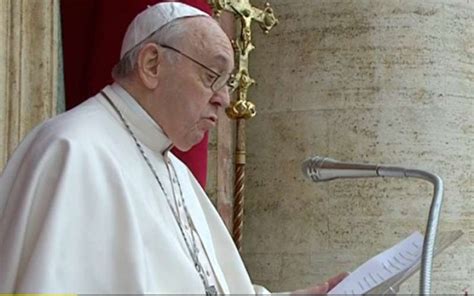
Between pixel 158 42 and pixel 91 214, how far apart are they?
22.3 inches

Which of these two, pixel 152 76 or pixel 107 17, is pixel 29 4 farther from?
pixel 152 76

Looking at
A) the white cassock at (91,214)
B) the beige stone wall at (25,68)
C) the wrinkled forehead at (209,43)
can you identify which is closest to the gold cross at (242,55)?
the beige stone wall at (25,68)

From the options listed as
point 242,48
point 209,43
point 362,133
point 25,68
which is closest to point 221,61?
point 209,43

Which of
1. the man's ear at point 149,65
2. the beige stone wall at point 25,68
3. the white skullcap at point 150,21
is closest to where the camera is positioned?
the man's ear at point 149,65

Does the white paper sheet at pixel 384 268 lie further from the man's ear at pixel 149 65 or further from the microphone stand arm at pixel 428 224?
the man's ear at pixel 149 65

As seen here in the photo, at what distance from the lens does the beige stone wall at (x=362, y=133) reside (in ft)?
17.1

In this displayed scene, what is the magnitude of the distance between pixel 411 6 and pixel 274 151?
0.97 metres

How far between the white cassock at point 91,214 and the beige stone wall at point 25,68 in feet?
3.11

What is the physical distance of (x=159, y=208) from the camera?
2.71 meters

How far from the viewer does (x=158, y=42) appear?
2.77 meters

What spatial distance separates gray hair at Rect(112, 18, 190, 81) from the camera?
2.74 meters

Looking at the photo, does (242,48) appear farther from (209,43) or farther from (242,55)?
(209,43)

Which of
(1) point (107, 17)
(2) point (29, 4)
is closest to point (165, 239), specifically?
(2) point (29, 4)

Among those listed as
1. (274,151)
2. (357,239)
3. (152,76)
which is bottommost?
(357,239)
